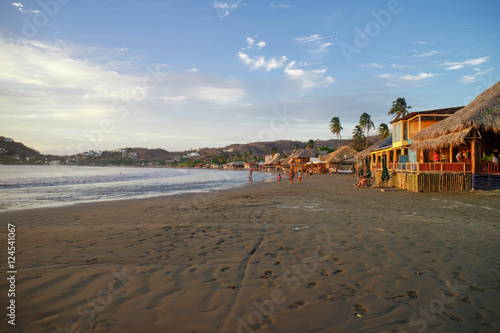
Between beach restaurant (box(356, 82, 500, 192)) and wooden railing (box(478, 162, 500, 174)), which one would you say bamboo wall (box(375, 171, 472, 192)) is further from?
wooden railing (box(478, 162, 500, 174))

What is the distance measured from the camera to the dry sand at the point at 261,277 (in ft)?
10.5

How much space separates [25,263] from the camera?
5184 millimetres

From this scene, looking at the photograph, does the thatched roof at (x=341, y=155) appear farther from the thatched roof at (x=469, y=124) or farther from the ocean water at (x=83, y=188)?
the thatched roof at (x=469, y=124)

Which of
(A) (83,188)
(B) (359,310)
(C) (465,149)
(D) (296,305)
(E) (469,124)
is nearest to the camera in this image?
(B) (359,310)

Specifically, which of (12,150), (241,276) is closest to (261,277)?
(241,276)

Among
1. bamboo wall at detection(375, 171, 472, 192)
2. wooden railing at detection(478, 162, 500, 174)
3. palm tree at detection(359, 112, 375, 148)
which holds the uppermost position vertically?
palm tree at detection(359, 112, 375, 148)

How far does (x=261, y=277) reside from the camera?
442cm

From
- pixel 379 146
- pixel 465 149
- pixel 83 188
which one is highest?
pixel 379 146

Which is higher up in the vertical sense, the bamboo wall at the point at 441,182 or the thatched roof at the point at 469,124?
the thatched roof at the point at 469,124

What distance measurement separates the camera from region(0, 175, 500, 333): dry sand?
10.5 ft

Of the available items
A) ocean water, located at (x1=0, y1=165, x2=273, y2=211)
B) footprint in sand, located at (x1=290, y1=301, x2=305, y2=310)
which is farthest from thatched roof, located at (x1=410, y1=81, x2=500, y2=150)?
ocean water, located at (x1=0, y1=165, x2=273, y2=211)

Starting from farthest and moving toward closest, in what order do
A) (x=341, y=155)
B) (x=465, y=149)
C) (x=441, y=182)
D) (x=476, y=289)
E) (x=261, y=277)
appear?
(x=341, y=155) → (x=465, y=149) → (x=441, y=182) → (x=261, y=277) → (x=476, y=289)

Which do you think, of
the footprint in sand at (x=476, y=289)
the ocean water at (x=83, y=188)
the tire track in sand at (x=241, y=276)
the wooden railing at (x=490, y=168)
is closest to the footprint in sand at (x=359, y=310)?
the tire track in sand at (x=241, y=276)

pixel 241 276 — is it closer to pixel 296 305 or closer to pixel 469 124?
pixel 296 305
